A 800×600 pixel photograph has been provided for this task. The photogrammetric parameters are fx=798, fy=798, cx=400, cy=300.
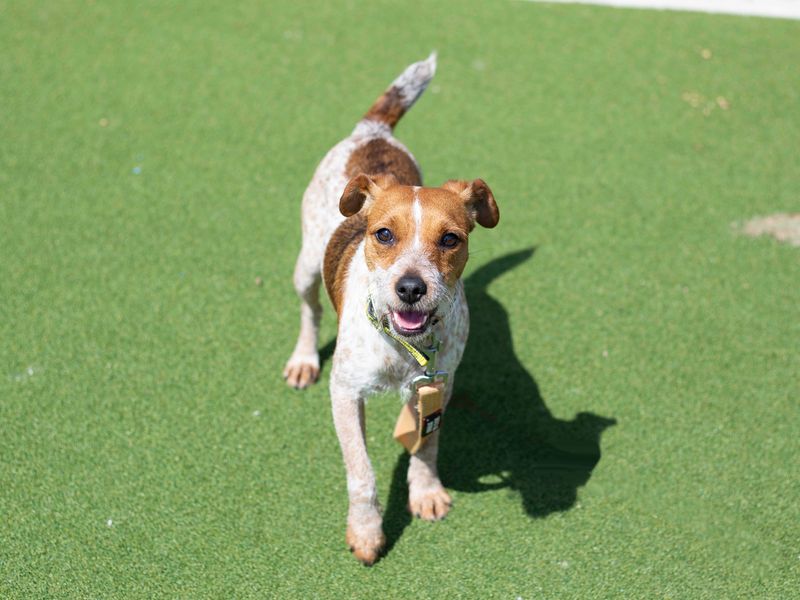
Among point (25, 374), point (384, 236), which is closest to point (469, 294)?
point (384, 236)

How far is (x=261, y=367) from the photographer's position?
5.38 meters

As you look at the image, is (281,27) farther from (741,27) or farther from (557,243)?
(741,27)

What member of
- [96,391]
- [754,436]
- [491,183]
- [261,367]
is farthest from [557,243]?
[96,391]

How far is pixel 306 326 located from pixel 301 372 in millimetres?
314

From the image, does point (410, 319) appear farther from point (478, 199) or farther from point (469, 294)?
point (469, 294)

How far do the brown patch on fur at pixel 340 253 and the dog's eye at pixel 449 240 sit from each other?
0.77 m

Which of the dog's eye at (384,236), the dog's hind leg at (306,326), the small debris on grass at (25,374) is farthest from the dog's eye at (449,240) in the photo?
the small debris on grass at (25,374)

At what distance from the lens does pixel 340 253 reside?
4562 millimetres

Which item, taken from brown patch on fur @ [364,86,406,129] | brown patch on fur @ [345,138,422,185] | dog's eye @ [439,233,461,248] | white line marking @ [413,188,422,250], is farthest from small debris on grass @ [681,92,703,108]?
white line marking @ [413,188,422,250]

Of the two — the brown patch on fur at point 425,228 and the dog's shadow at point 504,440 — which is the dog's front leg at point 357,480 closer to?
the dog's shadow at point 504,440

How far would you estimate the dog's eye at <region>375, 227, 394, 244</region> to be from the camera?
3779 mm

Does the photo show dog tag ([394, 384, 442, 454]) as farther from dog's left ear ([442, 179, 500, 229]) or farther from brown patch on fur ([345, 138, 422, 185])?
brown patch on fur ([345, 138, 422, 185])

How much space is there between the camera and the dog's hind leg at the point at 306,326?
16.8 ft

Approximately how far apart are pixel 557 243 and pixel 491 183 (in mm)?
896
